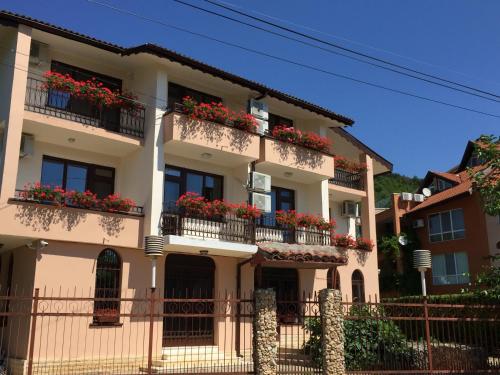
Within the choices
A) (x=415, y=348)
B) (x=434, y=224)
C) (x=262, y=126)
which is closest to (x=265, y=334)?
(x=415, y=348)

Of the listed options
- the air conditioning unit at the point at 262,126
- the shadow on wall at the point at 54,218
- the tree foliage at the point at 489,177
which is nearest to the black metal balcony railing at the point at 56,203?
the shadow on wall at the point at 54,218

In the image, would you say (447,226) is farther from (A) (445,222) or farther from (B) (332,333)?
(B) (332,333)

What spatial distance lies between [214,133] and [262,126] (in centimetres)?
261

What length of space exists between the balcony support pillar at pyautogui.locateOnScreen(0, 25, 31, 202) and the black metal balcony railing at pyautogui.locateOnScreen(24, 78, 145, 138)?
21.7 inches

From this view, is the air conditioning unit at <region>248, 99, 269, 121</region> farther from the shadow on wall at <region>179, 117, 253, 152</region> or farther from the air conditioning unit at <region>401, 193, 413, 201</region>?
the air conditioning unit at <region>401, 193, 413, 201</region>

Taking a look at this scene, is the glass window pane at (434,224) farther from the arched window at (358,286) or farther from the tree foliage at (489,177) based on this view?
the tree foliage at (489,177)

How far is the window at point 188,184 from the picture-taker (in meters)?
17.5

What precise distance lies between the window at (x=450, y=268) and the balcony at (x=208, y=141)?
17.3m

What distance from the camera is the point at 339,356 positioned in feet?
39.1

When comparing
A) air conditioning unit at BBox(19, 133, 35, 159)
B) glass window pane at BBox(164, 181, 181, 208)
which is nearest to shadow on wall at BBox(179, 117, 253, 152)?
glass window pane at BBox(164, 181, 181, 208)

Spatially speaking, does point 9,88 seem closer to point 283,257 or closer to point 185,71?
point 185,71

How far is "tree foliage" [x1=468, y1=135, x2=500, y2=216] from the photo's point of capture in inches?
538

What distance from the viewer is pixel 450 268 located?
3064cm

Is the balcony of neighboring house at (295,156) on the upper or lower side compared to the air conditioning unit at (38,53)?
lower
